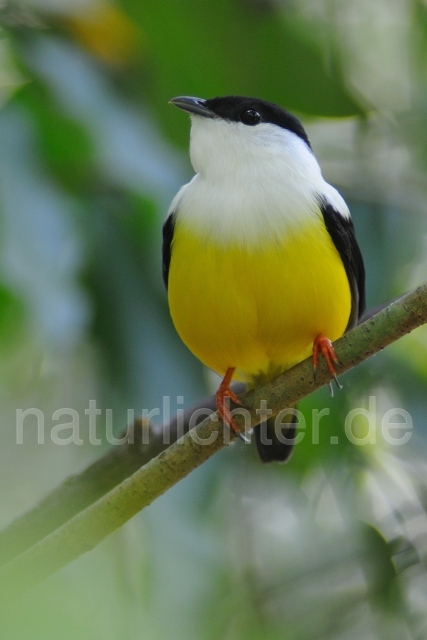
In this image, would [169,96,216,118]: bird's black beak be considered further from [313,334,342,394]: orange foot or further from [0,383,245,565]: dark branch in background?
[0,383,245,565]: dark branch in background

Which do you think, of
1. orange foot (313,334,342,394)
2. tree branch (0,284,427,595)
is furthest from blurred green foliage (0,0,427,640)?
orange foot (313,334,342,394)

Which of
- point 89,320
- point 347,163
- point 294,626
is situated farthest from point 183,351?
point 347,163

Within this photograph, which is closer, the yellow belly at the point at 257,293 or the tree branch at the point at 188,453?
the tree branch at the point at 188,453

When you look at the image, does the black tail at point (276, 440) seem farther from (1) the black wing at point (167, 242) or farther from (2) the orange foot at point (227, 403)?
(1) the black wing at point (167, 242)

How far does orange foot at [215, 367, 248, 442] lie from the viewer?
277 centimetres

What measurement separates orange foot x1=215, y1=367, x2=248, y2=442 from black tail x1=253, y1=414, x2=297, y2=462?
1.38 feet

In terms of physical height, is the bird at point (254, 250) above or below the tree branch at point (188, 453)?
above

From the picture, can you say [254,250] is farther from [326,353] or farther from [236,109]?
[236,109]

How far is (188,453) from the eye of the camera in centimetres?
258

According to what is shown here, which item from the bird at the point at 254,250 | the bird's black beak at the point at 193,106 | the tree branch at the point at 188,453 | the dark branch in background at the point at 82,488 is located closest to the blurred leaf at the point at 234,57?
the bird's black beak at the point at 193,106

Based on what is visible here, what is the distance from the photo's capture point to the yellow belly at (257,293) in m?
2.97

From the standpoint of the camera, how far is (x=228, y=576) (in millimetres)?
3600

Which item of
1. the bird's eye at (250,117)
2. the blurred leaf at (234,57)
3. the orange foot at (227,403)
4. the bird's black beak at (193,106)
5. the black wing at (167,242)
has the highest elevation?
the blurred leaf at (234,57)

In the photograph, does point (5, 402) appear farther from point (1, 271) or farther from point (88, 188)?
point (1, 271)
